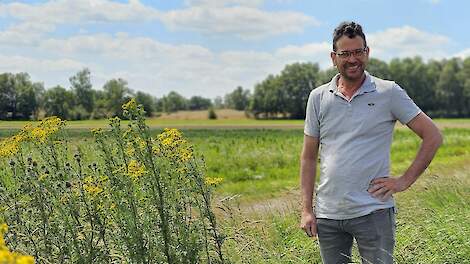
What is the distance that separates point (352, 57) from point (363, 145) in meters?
0.59

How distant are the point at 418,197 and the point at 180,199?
4593 mm

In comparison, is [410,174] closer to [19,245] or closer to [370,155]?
[370,155]

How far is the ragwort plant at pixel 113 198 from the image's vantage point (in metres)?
4.25

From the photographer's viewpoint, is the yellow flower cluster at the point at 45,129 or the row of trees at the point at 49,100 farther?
the row of trees at the point at 49,100

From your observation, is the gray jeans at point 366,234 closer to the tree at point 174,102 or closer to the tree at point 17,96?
the tree at point 17,96

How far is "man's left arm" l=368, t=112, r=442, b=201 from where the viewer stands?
395cm

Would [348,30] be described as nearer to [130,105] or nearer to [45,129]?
[130,105]

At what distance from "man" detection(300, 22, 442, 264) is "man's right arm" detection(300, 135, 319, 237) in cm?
14

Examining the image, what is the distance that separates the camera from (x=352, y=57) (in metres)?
3.98

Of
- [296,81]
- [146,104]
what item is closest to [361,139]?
[146,104]

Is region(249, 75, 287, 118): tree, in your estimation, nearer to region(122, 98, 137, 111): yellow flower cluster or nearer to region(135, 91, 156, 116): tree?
region(135, 91, 156, 116): tree

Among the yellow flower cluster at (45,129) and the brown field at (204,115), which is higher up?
Answer: the yellow flower cluster at (45,129)

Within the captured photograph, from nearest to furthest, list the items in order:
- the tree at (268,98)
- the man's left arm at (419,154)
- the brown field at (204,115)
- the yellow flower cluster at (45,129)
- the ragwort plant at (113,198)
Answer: the man's left arm at (419,154) < the ragwort plant at (113,198) < the yellow flower cluster at (45,129) < the brown field at (204,115) < the tree at (268,98)

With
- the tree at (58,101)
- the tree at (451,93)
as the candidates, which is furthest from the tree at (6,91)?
the tree at (451,93)
